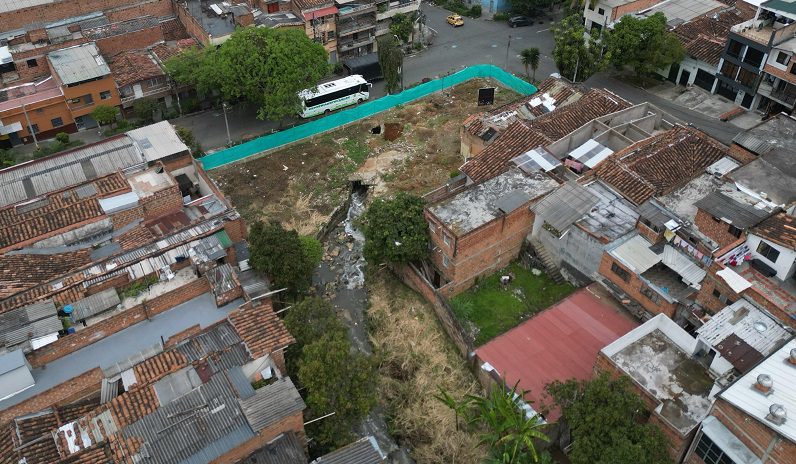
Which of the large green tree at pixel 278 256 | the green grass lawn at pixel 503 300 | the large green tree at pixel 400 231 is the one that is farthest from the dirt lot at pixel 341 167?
the green grass lawn at pixel 503 300

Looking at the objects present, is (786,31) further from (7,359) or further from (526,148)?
(7,359)

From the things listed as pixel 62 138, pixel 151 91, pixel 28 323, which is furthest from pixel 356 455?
pixel 151 91

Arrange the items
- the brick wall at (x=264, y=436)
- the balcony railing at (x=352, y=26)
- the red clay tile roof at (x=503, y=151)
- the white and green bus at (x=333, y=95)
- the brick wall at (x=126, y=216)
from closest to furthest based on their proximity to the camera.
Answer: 1. the brick wall at (x=264, y=436)
2. the brick wall at (x=126, y=216)
3. the red clay tile roof at (x=503, y=151)
4. the white and green bus at (x=333, y=95)
5. the balcony railing at (x=352, y=26)

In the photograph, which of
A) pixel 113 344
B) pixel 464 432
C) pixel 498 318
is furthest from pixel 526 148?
pixel 113 344

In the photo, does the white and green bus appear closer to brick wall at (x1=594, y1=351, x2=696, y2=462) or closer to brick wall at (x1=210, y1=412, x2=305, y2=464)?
brick wall at (x1=210, y1=412, x2=305, y2=464)

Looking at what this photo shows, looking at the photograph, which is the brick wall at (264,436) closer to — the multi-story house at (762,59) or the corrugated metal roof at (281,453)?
the corrugated metal roof at (281,453)

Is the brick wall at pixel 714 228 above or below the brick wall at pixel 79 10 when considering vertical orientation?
below

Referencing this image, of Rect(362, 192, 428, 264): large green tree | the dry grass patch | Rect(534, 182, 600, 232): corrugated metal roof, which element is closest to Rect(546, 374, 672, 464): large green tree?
the dry grass patch
